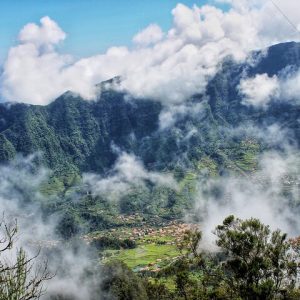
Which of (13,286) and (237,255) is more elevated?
(13,286)

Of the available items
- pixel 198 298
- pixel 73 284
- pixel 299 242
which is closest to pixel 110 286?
pixel 73 284

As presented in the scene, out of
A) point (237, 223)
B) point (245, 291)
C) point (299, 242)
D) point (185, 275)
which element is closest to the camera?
point (245, 291)

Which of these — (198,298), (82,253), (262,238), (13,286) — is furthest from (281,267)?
(82,253)

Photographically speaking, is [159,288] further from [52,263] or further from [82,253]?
[82,253]

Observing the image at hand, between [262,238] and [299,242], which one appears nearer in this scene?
[262,238]

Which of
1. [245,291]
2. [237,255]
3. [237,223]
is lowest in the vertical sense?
[245,291]

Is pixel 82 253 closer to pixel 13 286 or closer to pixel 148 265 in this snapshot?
pixel 148 265

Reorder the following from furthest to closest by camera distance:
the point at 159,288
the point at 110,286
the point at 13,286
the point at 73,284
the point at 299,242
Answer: the point at 73,284 < the point at 110,286 < the point at 159,288 < the point at 299,242 < the point at 13,286

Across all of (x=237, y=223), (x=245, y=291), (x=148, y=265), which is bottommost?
(x=148, y=265)

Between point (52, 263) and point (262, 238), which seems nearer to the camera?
point (262, 238)
